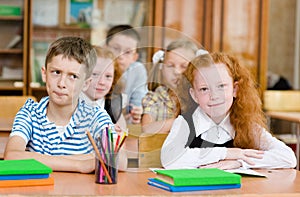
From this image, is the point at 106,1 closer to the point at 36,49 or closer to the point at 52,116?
the point at 36,49

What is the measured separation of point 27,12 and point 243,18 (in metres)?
1.99

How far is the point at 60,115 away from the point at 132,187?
55 centimetres

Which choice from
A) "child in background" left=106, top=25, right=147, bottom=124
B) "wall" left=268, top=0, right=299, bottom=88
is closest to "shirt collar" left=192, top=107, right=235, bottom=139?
"child in background" left=106, top=25, right=147, bottom=124

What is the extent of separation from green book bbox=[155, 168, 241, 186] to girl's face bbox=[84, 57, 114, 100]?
1.05ft

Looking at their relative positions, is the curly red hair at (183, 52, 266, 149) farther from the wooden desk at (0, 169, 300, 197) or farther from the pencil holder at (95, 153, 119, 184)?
the pencil holder at (95, 153, 119, 184)

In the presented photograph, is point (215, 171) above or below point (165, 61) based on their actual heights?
below

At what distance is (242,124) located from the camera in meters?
2.21

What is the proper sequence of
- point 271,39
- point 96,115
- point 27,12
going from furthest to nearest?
1. point 271,39
2. point 27,12
3. point 96,115

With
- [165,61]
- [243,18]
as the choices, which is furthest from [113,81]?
[243,18]

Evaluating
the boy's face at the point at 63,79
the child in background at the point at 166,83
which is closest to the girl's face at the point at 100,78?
the boy's face at the point at 63,79

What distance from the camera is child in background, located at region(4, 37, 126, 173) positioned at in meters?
2.01

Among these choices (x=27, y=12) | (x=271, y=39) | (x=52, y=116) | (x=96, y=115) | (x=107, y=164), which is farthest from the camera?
(x=271, y=39)

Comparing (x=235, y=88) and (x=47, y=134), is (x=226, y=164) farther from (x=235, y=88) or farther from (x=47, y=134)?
(x=47, y=134)

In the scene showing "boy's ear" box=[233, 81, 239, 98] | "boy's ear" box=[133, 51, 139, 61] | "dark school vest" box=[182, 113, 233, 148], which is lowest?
"dark school vest" box=[182, 113, 233, 148]
